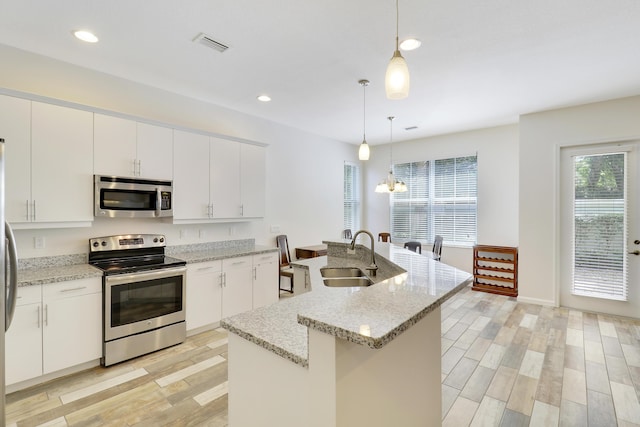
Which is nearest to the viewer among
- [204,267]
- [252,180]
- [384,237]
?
[204,267]

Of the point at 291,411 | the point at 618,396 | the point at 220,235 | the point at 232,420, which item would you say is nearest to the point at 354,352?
the point at 291,411

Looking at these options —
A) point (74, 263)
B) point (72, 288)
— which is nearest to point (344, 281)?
point (72, 288)

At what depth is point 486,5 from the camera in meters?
2.15

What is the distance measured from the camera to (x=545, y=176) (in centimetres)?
444

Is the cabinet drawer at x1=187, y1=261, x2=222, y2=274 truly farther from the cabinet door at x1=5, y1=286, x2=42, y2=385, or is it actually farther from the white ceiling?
the white ceiling

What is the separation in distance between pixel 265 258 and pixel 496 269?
387cm

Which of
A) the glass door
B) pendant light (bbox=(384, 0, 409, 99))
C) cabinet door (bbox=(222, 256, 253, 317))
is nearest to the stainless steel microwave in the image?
cabinet door (bbox=(222, 256, 253, 317))

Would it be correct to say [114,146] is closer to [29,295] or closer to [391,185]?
[29,295]

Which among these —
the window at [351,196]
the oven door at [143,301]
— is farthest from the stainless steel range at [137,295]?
the window at [351,196]

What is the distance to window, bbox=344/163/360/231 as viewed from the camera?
6878 millimetres

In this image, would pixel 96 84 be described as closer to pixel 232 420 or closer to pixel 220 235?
pixel 220 235

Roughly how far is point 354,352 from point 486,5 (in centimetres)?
245

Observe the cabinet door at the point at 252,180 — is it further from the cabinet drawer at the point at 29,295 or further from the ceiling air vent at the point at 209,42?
the cabinet drawer at the point at 29,295

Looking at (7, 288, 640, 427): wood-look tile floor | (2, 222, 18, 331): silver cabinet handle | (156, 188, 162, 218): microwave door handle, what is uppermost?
(156, 188, 162, 218): microwave door handle
